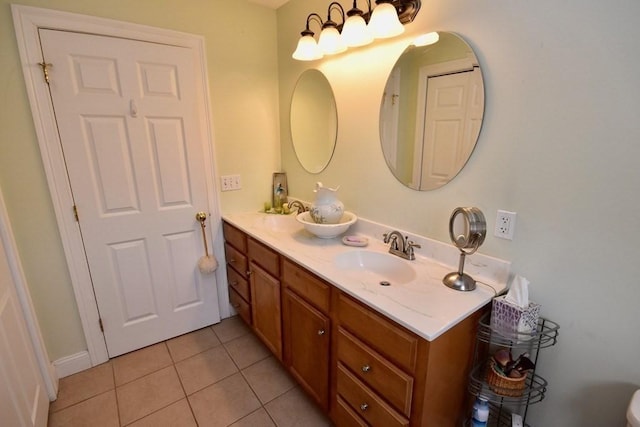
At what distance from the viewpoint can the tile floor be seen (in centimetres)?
155

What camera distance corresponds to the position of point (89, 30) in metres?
1.60

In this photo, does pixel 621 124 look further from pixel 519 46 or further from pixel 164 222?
pixel 164 222

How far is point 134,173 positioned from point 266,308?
1.19 metres

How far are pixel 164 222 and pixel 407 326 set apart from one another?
5.72 feet

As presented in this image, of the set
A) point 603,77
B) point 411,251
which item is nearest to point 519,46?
point 603,77

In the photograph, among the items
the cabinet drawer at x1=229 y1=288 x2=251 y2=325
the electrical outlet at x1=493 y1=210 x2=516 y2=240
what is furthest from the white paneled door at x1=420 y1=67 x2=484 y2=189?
the cabinet drawer at x1=229 y1=288 x2=251 y2=325

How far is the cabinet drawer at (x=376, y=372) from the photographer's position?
100 centimetres

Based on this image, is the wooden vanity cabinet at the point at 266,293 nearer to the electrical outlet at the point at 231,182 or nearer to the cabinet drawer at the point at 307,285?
the cabinet drawer at the point at 307,285

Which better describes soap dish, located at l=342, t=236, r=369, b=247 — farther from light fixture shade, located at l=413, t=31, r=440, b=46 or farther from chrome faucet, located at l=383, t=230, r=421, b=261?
light fixture shade, located at l=413, t=31, r=440, b=46

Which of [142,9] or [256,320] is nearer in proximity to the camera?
[142,9]

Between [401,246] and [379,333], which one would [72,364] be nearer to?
[379,333]

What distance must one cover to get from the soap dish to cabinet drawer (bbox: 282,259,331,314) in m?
0.34

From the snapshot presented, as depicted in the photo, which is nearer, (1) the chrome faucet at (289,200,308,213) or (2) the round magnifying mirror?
(2) the round magnifying mirror

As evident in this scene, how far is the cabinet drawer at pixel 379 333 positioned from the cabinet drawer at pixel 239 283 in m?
0.99
